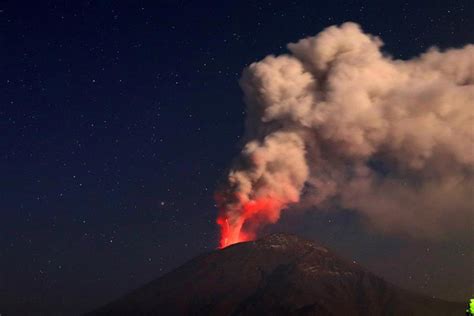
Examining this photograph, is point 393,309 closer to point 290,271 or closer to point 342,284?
point 342,284

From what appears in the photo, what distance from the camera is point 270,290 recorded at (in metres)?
174

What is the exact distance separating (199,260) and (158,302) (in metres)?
29.2

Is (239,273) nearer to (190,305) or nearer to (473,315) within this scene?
(190,305)

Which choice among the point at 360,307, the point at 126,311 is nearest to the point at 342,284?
the point at 360,307

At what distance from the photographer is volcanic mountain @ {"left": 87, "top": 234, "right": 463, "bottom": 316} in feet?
527

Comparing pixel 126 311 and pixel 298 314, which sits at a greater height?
pixel 126 311

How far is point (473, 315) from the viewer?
24781 mm

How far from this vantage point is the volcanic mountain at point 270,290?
161 m

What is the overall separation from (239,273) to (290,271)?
18.6 m

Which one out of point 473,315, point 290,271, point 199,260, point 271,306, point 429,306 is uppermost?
point 199,260

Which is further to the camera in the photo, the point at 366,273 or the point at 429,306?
the point at 366,273

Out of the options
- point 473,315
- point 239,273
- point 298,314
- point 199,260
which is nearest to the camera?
point 473,315

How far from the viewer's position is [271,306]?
161250mm

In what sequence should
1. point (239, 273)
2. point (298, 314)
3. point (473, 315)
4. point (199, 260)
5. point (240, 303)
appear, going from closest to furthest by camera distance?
point (473, 315)
point (298, 314)
point (240, 303)
point (239, 273)
point (199, 260)
